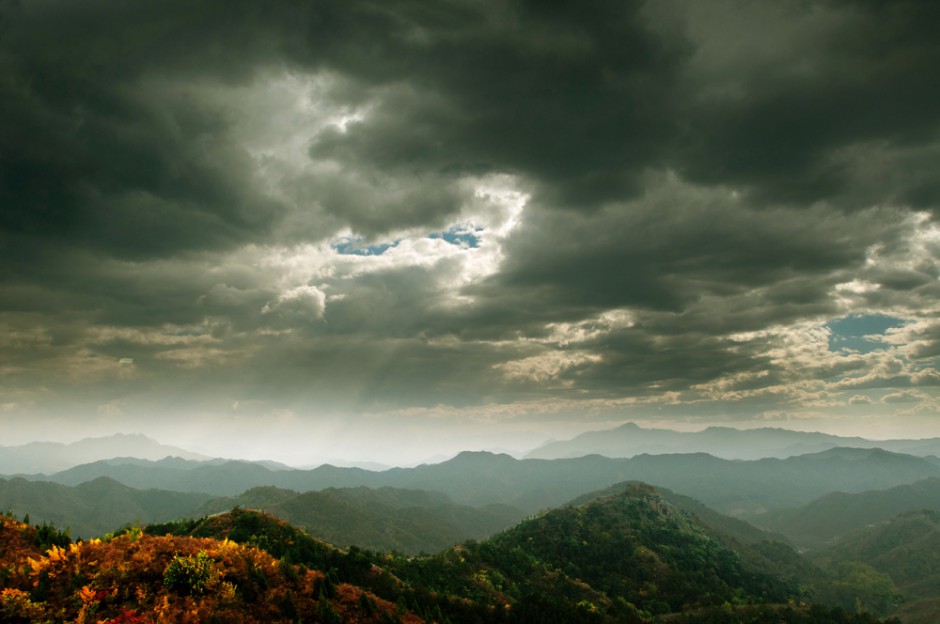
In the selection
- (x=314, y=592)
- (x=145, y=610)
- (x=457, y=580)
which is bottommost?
(x=457, y=580)

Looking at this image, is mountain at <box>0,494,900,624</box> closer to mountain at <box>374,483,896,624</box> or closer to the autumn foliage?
the autumn foliage

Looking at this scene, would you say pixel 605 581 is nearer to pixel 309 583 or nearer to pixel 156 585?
pixel 309 583

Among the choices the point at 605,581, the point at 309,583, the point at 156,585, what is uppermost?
the point at 156,585

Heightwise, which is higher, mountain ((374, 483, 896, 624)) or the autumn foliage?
the autumn foliage

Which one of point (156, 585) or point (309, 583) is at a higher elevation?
point (156, 585)

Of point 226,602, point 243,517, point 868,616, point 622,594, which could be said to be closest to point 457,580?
point 243,517

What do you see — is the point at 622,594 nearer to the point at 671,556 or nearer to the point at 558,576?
the point at 558,576

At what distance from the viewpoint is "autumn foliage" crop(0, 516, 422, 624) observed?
2277 centimetres

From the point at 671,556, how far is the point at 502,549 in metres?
77.5

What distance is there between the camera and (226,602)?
A: 2659cm

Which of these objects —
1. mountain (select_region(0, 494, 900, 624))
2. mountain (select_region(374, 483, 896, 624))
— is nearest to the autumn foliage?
mountain (select_region(0, 494, 900, 624))

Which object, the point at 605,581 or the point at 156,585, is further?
the point at 605,581

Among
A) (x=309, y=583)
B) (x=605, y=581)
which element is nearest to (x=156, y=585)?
(x=309, y=583)

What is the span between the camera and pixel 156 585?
86.3 feet
